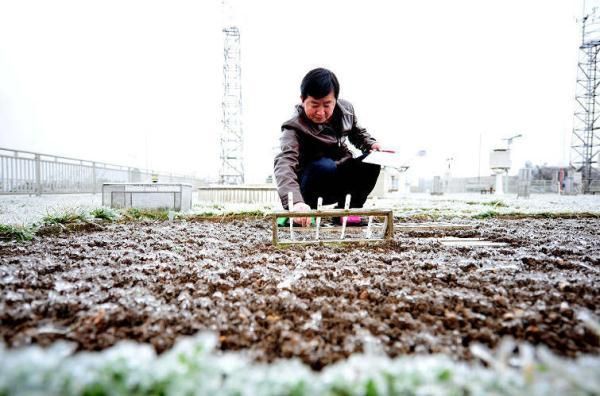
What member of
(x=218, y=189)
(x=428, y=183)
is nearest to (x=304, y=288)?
(x=218, y=189)

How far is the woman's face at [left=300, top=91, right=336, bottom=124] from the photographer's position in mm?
2525

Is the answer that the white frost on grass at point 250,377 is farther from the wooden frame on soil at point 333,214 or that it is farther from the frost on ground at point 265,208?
the frost on ground at point 265,208

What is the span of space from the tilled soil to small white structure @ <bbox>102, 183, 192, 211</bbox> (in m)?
2.71

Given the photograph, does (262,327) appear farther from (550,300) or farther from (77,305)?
(550,300)

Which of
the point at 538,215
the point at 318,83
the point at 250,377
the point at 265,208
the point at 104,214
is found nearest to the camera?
the point at 250,377

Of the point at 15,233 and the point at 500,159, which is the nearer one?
the point at 15,233

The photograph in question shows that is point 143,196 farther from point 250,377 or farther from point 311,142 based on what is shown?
point 250,377

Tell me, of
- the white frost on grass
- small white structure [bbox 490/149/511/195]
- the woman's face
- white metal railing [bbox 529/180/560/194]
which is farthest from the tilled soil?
white metal railing [bbox 529/180/560/194]

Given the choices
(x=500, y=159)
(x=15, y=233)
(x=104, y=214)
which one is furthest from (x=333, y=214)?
(x=500, y=159)

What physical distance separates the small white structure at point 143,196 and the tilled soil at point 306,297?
2.71 m

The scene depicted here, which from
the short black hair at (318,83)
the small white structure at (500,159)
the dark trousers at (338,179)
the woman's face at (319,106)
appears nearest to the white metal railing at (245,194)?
the dark trousers at (338,179)

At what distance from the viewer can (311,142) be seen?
121 inches

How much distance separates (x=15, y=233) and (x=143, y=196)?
96.8 inches

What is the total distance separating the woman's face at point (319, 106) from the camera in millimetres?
2525
